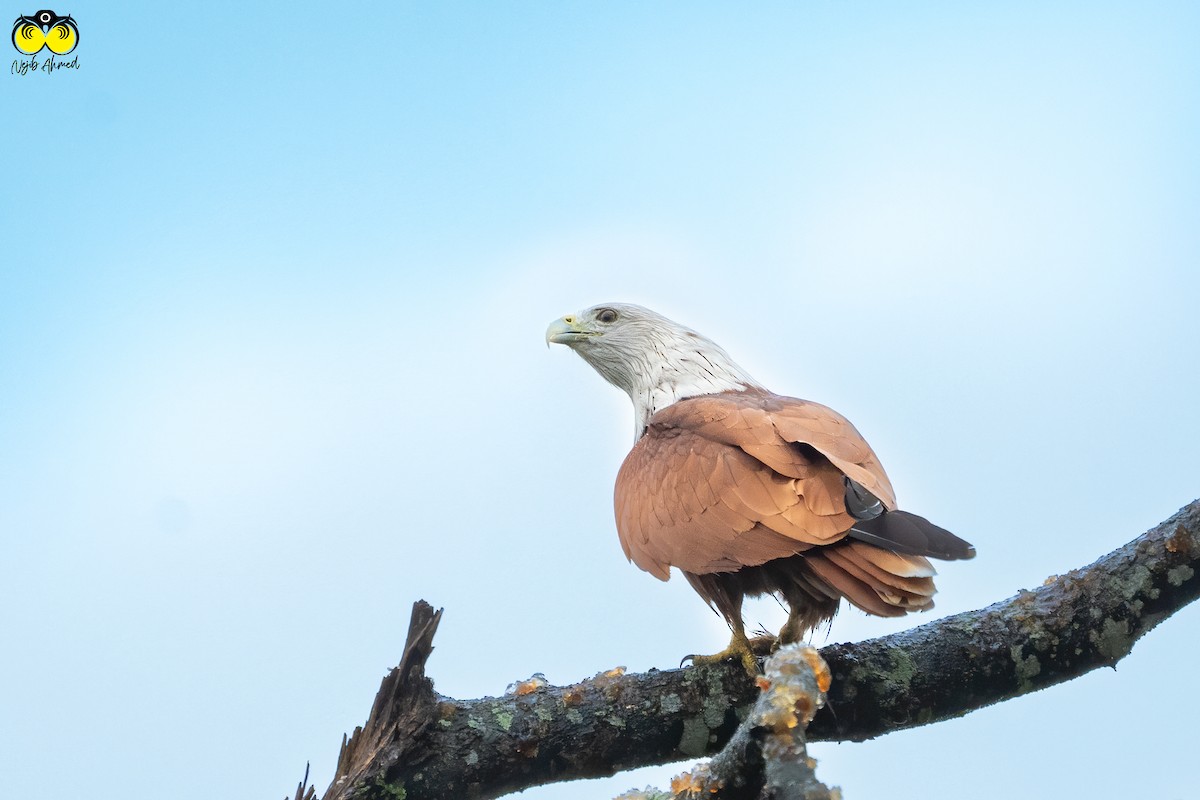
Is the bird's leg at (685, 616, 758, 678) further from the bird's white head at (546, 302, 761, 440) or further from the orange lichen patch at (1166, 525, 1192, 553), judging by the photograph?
the orange lichen patch at (1166, 525, 1192, 553)

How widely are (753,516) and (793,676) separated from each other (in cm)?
122

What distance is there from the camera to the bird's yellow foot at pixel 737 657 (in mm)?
3756

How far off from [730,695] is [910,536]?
2.90 ft

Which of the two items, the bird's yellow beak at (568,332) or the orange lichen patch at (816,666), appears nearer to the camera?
the orange lichen patch at (816,666)

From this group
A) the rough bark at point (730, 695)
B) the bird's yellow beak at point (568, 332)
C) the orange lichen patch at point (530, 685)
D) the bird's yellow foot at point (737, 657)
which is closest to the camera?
the rough bark at point (730, 695)

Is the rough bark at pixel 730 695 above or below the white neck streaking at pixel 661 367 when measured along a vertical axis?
below

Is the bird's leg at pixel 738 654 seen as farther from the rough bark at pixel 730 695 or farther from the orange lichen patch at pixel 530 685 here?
the orange lichen patch at pixel 530 685

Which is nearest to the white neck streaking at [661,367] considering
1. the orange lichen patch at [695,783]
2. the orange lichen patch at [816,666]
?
the orange lichen patch at [695,783]

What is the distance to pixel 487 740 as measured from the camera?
347 centimetres

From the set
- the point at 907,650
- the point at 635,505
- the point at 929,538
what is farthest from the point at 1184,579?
the point at 635,505

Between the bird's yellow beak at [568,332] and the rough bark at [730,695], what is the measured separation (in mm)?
2347

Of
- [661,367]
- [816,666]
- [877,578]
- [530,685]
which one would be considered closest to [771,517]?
[877,578]

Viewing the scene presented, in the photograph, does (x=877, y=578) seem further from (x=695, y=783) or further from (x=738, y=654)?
(x=695, y=783)

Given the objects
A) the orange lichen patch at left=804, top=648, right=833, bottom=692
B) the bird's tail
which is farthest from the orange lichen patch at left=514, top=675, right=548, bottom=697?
the orange lichen patch at left=804, top=648, right=833, bottom=692
